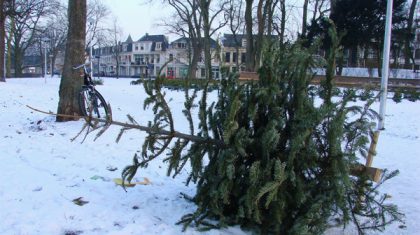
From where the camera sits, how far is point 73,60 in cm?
868

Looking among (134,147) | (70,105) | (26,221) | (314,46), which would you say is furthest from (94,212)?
(70,105)

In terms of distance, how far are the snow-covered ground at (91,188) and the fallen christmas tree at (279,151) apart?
0.32 m

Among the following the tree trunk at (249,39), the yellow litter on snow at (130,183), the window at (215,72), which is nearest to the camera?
the window at (215,72)

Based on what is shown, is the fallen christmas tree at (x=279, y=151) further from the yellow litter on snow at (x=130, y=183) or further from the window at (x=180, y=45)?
the window at (x=180, y=45)

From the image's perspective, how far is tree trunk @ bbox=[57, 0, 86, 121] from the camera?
8.53 metres

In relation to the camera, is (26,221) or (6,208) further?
(6,208)

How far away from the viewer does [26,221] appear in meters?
3.38

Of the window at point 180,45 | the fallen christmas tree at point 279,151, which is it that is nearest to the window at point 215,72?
the fallen christmas tree at point 279,151

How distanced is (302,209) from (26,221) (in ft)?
7.14

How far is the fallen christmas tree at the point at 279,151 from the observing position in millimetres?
3262

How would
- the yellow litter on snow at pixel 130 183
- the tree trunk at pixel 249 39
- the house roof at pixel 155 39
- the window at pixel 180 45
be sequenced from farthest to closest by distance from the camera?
the house roof at pixel 155 39, the window at pixel 180 45, the tree trunk at pixel 249 39, the yellow litter on snow at pixel 130 183

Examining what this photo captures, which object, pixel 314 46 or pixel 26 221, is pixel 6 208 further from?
pixel 314 46

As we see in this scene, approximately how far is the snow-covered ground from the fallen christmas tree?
0.32 m

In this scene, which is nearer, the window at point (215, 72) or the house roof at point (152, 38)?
the window at point (215, 72)
